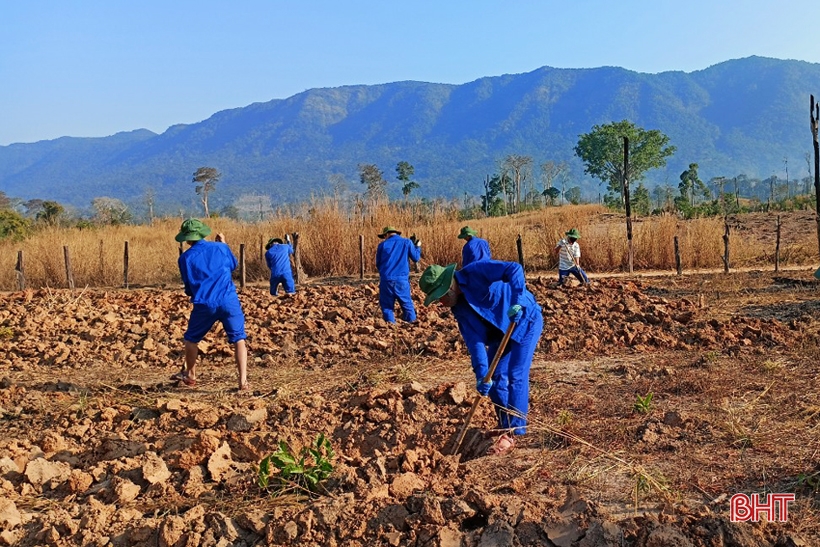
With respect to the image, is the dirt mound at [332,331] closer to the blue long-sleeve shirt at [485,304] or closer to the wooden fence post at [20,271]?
the blue long-sleeve shirt at [485,304]

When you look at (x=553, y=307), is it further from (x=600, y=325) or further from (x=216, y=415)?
(x=216, y=415)

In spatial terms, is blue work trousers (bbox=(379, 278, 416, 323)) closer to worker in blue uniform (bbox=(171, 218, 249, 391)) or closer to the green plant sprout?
worker in blue uniform (bbox=(171, 218, 249, 391))

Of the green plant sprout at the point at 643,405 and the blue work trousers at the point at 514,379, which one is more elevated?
the blue work trousers at the point at 514,379

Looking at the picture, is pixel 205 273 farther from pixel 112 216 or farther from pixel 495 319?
pixel 112 216

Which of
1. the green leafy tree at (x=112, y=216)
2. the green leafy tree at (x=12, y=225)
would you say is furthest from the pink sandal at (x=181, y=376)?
the green leafy tree at (x=112, y=216)

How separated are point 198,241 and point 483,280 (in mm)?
2912

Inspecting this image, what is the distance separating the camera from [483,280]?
4395 mm

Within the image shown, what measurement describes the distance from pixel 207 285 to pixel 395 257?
9.71 feet

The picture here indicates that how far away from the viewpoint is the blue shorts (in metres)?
6.20

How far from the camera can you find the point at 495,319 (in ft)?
14.5

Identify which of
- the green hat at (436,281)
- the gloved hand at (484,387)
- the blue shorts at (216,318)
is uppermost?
the green hat at (436,281)

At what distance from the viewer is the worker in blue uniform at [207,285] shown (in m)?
6.13

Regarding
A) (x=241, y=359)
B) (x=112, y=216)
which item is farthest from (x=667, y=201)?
(x=112, y=216)

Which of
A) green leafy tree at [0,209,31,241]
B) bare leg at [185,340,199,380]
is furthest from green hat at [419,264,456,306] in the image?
green leafy tree at [0,209,31,241]
